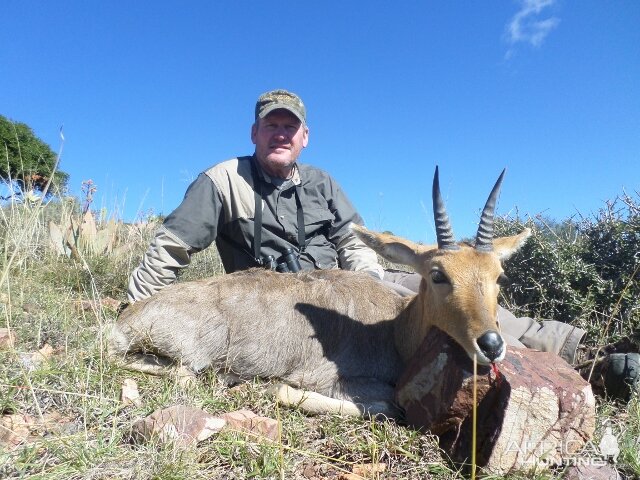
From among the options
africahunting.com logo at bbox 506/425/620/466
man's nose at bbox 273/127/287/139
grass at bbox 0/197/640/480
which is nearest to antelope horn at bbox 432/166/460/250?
grass at bbox 0/197/640/480

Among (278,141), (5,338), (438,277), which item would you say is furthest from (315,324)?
(278,141)

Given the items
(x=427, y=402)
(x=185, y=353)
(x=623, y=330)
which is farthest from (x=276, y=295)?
(x=623, y=330)

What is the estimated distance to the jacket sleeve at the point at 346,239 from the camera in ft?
22.2

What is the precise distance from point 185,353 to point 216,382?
45 cm

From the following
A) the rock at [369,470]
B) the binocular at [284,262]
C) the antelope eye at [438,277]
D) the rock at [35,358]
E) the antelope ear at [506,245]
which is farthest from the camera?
the binocular at [284,262]

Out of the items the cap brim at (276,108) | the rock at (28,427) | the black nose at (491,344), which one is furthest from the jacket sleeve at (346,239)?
the rock at (28,427)

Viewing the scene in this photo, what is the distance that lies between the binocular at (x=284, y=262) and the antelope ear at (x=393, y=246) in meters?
1.47

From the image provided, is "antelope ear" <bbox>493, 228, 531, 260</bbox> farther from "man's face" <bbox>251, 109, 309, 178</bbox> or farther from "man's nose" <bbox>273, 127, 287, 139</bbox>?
"man's nose" <bbox>273, 127, 287, 139</bbox>

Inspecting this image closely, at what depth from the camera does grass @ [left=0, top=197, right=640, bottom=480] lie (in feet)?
8.40

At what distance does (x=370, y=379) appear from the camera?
4465 millimetres

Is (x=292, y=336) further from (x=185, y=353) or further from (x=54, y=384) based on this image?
(x=54, y=384)

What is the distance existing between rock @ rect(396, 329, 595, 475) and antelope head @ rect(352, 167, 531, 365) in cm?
18

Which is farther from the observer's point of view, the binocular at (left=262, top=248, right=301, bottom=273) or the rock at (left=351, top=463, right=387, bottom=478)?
the binocular at (left=262, top=248, right=301, bottom=273)

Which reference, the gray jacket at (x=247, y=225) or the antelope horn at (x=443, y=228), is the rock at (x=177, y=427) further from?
the gray jacket at (x=247, y=225)
